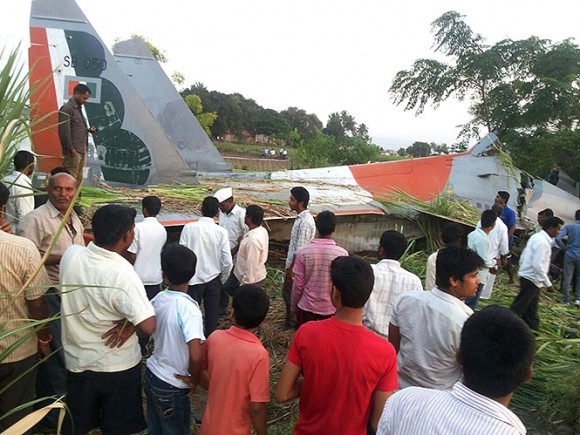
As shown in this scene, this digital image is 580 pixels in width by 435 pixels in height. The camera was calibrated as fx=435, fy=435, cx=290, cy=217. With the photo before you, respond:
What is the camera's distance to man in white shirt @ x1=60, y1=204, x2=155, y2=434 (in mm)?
2135

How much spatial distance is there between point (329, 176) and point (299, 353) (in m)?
7.61

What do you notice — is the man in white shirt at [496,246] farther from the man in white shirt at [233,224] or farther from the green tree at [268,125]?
the green tree at [268,125]

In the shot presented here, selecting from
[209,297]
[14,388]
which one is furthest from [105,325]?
[209,297]

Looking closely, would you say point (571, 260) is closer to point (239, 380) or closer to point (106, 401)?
point (239, 380)

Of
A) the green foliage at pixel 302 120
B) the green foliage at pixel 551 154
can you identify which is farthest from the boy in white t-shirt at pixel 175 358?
the green foliage at pixel 302 120

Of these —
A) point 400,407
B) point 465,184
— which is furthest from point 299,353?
point 465,184

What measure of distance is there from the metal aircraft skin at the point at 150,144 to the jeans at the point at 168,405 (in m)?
1.99

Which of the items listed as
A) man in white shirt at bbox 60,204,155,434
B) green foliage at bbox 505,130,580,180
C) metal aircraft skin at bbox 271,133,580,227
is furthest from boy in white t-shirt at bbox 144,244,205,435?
green foliage at bbox 505,130,580,180

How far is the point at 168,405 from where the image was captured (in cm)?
233

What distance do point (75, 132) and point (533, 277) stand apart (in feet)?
18.3

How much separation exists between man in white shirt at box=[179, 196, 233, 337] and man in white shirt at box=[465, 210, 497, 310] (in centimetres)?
273

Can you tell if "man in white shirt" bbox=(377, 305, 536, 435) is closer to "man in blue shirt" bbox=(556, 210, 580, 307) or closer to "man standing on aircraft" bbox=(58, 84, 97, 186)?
"man standing on aircraft" bbox=(58, 84, 97, 186)

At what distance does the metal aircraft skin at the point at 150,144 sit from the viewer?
5.77 m

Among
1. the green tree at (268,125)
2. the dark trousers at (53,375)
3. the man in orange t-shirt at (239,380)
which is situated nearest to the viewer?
the man in orange t-shirt at (239,380)
